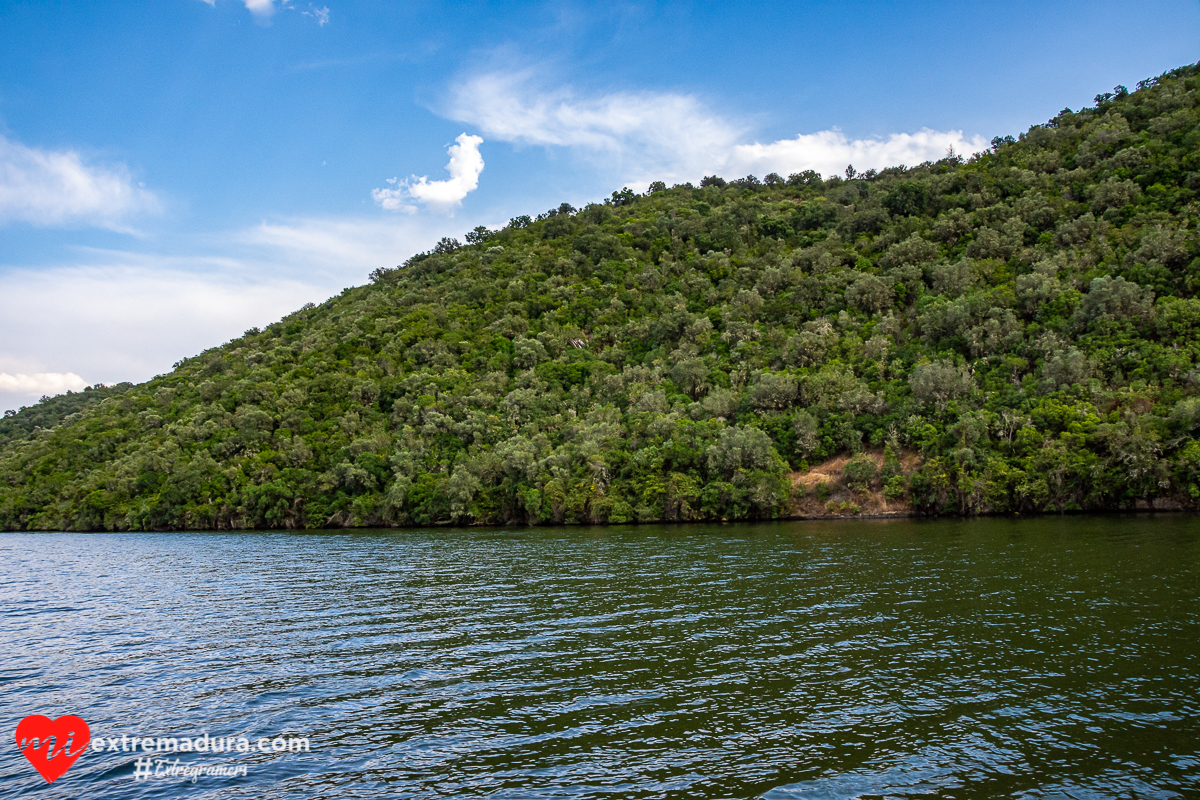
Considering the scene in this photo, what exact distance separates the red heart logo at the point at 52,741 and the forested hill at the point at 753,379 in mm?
68257

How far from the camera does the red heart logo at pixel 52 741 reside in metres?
15.1

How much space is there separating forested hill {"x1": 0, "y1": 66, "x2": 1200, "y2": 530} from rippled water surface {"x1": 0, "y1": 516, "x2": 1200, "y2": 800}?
120ft

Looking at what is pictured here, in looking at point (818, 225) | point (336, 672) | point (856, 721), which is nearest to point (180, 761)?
point (336, 672)

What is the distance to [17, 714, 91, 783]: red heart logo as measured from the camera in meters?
15.1

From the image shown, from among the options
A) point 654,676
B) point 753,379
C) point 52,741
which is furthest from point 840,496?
point 52,741

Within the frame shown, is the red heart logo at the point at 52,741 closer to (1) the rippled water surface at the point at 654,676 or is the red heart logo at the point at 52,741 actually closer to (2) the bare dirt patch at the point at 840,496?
(1) the rippled water surface at the point at 654,676

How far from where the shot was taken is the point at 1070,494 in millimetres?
68750

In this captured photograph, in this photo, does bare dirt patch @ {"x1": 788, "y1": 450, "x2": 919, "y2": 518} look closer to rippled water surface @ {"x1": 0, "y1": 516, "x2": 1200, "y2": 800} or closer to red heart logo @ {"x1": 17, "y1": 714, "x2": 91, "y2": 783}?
rippled water surface @ {"x1": 0, "y1": 516, "x2": 1200, "y2": 800}

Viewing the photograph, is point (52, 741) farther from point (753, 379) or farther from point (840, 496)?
point (753, 379)

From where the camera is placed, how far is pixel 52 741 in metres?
16.4

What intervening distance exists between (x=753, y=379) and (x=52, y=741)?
9642 centimetres

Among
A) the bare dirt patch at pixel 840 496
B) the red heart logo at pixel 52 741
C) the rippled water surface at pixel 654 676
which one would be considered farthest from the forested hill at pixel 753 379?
the red heart logo at pixel 52 741

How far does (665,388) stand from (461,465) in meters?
37.6

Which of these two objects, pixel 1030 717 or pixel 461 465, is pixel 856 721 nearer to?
pixel 1030 717
